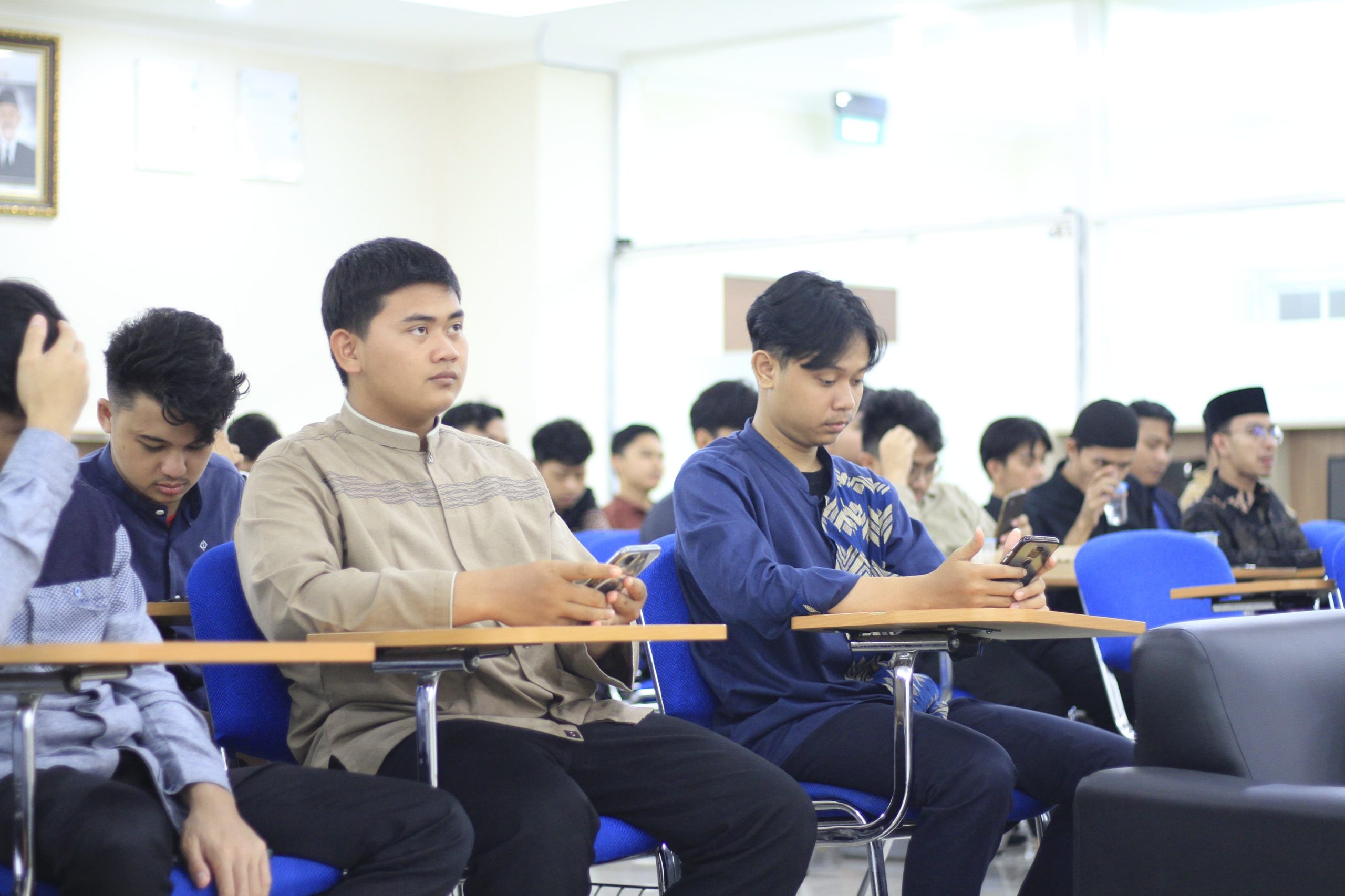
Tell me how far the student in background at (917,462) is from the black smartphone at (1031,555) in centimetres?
176

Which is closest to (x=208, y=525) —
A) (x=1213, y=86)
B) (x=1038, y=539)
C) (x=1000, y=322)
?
(x=1038, y=539)

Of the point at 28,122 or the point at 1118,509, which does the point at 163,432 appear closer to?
the point at 1118,509

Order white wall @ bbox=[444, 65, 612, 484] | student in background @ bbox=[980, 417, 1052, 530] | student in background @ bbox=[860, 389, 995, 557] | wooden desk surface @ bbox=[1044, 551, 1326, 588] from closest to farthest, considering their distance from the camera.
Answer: wooden desk surface @ bbox=[1044, 551, 1326, 588] → student in background @ bbox=[860, 389, 995, 557] → student in background @ bbox=[980, 417, 1052, 530] → white wall @ bbox=[444, 65, 612, 484]

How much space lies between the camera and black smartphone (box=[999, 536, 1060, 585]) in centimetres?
212

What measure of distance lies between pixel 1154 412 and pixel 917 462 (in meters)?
1.47

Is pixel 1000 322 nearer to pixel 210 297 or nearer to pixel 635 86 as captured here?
pixel 635 86

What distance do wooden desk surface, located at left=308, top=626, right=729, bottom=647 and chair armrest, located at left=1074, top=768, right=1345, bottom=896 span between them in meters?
0.64

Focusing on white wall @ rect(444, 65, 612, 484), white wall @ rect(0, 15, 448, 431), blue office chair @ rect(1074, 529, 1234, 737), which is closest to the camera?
blue office chair @ rect(1074, 529, 1234, 737)

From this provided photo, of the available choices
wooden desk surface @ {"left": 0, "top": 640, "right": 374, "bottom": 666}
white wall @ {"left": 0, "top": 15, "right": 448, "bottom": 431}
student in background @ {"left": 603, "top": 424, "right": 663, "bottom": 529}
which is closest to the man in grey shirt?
wooden desk surface @ {"left": 0, "top": 640, "right": 374, "bottom": 666}

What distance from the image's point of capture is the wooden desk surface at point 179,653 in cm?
146

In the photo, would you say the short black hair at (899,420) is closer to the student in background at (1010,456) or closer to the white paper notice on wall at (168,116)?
the student in background at (1010,456)

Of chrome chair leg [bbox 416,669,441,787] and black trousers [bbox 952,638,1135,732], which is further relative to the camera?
black trousers [bbox 952,638,1135,732]

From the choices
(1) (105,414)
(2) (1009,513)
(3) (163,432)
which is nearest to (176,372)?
(3) (163,432)

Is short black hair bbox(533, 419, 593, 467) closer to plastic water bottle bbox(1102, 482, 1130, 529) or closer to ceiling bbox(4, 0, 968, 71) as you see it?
plastic water bottle bbox(1102, 482, 1130, 529)
